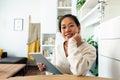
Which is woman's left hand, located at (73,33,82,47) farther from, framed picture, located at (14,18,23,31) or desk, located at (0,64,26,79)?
framed picture, located at (14,18,23,31)

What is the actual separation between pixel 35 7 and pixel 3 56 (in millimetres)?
2140

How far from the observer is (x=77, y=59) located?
125 centimetres

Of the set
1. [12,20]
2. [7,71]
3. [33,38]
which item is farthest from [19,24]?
[7,71]

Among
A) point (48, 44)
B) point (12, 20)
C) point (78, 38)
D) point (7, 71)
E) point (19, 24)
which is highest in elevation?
point (12, 20)

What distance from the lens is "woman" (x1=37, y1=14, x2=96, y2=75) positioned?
1255 millimetres

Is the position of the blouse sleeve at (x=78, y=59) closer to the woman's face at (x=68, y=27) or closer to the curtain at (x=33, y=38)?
the woman's face at (x=68, y=27)

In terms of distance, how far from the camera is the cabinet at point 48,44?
497 centimetres

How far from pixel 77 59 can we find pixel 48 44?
148 inches

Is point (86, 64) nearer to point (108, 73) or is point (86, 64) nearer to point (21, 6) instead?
point (108, 73)

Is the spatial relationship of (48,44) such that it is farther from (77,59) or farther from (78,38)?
(77,59)

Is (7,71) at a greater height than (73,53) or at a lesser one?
lesser

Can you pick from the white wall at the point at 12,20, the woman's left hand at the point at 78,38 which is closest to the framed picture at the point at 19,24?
the white wall at the point at 12,20

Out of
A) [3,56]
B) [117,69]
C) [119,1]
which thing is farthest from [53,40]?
[117,69]

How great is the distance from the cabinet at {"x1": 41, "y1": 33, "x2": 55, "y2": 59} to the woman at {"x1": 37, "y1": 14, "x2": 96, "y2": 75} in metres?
3.27
